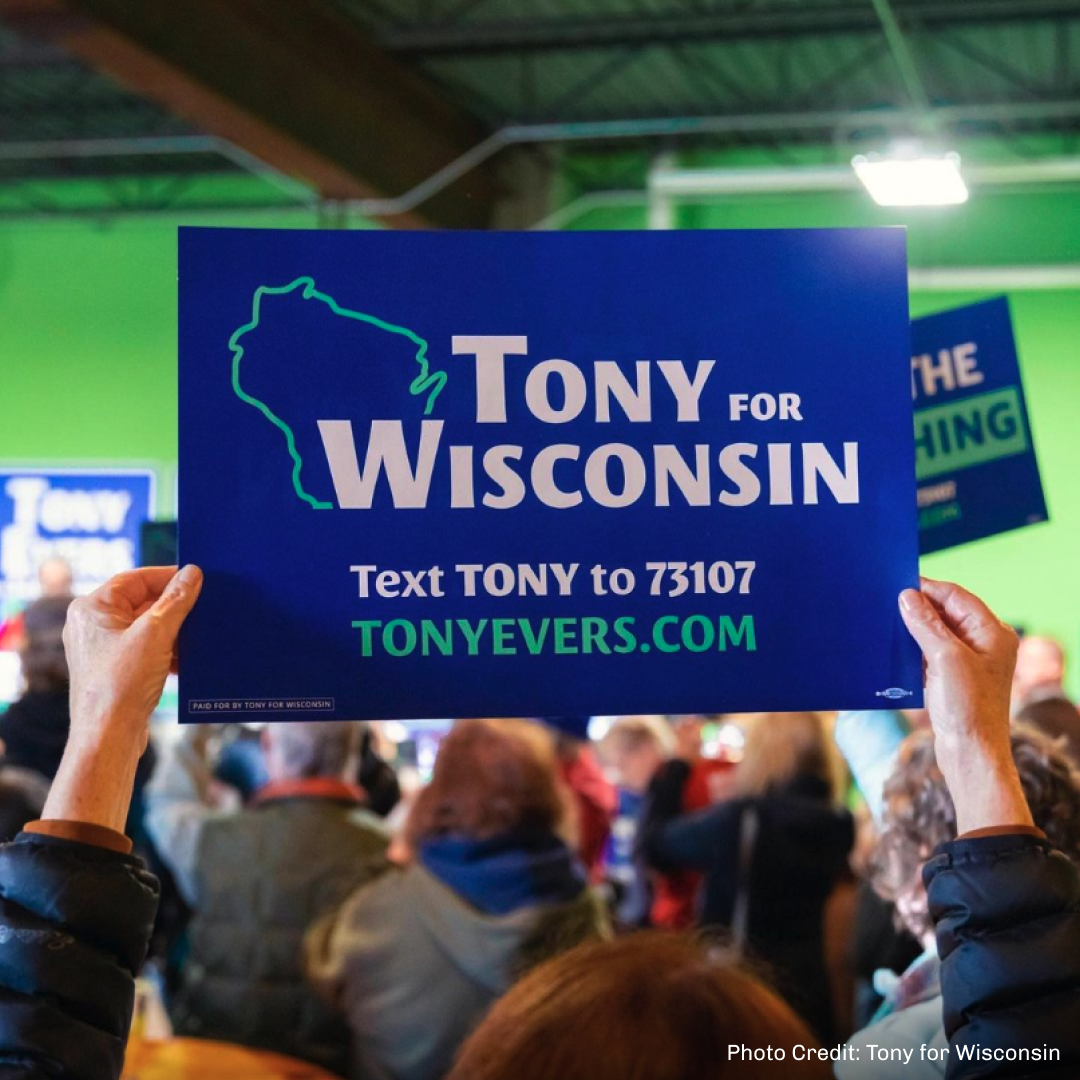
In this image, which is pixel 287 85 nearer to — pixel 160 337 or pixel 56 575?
pixel 56 575

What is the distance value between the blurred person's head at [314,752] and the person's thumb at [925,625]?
1624mm

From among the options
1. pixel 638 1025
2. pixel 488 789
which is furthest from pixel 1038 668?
pixel 638 1025

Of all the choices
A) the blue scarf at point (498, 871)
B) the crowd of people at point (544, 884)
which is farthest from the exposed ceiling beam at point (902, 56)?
the blue scarf at point (498, 871)

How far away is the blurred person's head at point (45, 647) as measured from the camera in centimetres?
327

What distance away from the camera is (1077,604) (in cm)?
1003

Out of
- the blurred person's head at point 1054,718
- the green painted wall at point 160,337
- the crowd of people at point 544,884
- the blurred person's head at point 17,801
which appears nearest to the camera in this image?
the crowd of people at point 544,884

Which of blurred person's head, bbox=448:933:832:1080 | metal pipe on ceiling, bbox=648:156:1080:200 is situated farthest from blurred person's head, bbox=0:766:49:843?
metal pipe on ceiling, bbox=648:156:1080:200

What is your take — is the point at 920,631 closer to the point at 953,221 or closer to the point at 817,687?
the point at 817,687

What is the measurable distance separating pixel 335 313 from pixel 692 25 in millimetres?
7419

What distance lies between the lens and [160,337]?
11.2 meters

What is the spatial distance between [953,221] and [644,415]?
9407 millimetres

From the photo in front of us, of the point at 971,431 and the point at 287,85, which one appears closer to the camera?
the point at 971,431

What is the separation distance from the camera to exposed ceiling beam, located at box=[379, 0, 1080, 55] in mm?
8086

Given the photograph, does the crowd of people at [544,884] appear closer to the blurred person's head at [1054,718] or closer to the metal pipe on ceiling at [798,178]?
the blurred person's head at [1054,718]
